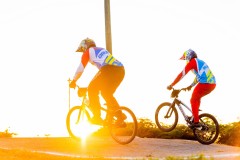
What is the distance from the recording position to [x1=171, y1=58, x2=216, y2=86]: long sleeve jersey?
44.8 feet

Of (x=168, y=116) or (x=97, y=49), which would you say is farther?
(x=168, y=116)

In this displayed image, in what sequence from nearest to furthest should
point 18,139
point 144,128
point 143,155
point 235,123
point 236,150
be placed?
point 143,155 < point 236,150 < point 18,139 < point 235,123 < point 144,128

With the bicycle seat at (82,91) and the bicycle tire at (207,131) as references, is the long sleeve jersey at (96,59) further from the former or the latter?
the bicycle tire at (207,131)

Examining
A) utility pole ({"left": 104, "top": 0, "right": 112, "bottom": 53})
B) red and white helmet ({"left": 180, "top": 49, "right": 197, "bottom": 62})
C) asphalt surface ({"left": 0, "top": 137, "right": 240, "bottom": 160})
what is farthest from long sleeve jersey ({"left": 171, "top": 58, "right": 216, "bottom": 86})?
utility pole ({"left": 104, "top": 0, "right": 112, "bottom": 53})

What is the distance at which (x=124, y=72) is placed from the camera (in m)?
12.0

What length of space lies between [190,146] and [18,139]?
430 cm

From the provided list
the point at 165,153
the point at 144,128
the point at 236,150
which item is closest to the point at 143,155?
the point at 165,153

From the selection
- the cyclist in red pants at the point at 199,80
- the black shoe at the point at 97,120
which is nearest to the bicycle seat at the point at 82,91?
the black shoe at the point at 97,120

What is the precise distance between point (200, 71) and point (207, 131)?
1557mm

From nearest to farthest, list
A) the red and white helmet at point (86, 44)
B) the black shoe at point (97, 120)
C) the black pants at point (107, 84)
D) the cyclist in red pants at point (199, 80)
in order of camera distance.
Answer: the black pants at point (107, 84), the black shoe at point (97, 120), the red and white helmet at point (86, 44), the cyclist in red pants at point (199, 80)

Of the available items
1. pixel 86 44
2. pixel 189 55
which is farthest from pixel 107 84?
pixel 189 55

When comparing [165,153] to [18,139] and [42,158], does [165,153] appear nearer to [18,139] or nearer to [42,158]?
[42,158]

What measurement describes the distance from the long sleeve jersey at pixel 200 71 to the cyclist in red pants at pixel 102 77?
233 centimetres

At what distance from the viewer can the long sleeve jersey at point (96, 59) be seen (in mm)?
11984
